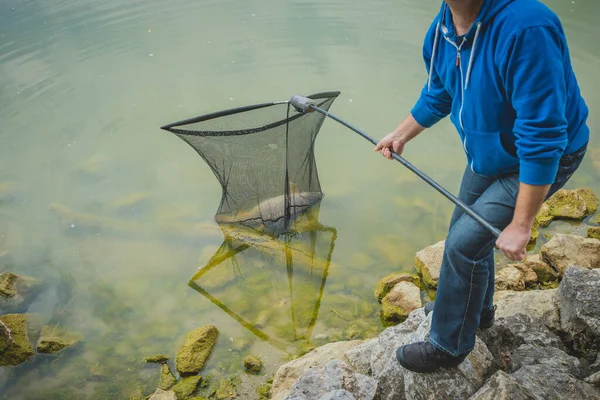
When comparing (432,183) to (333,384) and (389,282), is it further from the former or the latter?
(389,282)

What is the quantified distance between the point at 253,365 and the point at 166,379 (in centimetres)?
52

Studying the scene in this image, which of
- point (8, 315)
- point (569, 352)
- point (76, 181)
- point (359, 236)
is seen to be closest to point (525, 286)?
point (569, 352)

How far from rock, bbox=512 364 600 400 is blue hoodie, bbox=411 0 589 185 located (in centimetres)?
84

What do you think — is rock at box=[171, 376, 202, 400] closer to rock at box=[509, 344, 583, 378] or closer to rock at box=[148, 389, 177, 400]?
rock at box=[148, 389, 177, 400]

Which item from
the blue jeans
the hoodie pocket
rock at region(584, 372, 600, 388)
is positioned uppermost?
the hoodie pocket

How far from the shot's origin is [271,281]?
138 inches

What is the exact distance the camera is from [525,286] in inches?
124

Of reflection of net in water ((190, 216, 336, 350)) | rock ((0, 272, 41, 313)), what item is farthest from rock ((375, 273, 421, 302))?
rock ((0, 272, 41, 313))

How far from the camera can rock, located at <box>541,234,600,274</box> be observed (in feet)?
10.2

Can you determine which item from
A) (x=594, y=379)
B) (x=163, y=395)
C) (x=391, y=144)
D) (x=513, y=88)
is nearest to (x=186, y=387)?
(x=163, y=395)

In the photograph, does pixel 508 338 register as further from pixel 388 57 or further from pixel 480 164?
pixel 388 57

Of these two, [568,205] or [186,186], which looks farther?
[186,186]

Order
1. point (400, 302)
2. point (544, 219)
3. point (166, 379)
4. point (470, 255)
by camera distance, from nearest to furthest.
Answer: point (470, 255), point (166, 379), point (400, 302), point (544, 219)

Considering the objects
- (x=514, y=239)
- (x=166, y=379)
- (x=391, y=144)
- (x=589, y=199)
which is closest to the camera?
(x=514, y=239)
